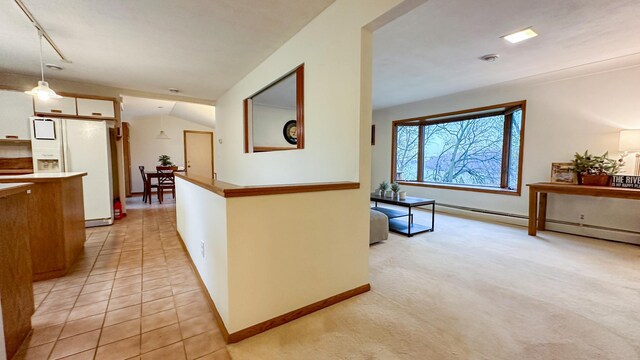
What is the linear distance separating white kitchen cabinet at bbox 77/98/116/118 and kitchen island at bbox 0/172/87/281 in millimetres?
2393

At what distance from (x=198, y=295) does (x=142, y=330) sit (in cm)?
46

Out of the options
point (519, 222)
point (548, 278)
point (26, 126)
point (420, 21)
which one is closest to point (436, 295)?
point (548, 278)

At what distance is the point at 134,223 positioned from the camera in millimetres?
4320

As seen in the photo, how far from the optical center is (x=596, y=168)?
3.46m

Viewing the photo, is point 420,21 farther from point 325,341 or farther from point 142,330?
point 142,330

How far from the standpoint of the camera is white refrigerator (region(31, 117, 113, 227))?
12.4ft

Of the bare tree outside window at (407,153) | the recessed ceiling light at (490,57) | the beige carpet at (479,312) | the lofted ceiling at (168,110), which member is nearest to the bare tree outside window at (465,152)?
the bare tree outside window at (407,153)

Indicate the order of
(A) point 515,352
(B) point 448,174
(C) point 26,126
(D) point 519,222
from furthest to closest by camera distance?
1. (B) point 448,174
2. (D) point 519,222
3. (C) point 26,126
4. (A) point 515,352

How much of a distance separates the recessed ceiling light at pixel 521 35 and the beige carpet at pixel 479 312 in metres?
2.37

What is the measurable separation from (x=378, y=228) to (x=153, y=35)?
133 inches

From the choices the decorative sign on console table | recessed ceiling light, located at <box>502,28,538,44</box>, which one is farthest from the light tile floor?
the decorative sign on console table

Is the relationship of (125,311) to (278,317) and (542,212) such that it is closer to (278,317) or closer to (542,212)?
(278,317)

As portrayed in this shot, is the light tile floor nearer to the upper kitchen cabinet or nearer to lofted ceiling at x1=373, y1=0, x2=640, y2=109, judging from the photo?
the upper kitchen cabinet

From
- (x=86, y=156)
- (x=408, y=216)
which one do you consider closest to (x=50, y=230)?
(x=86, y=156)
